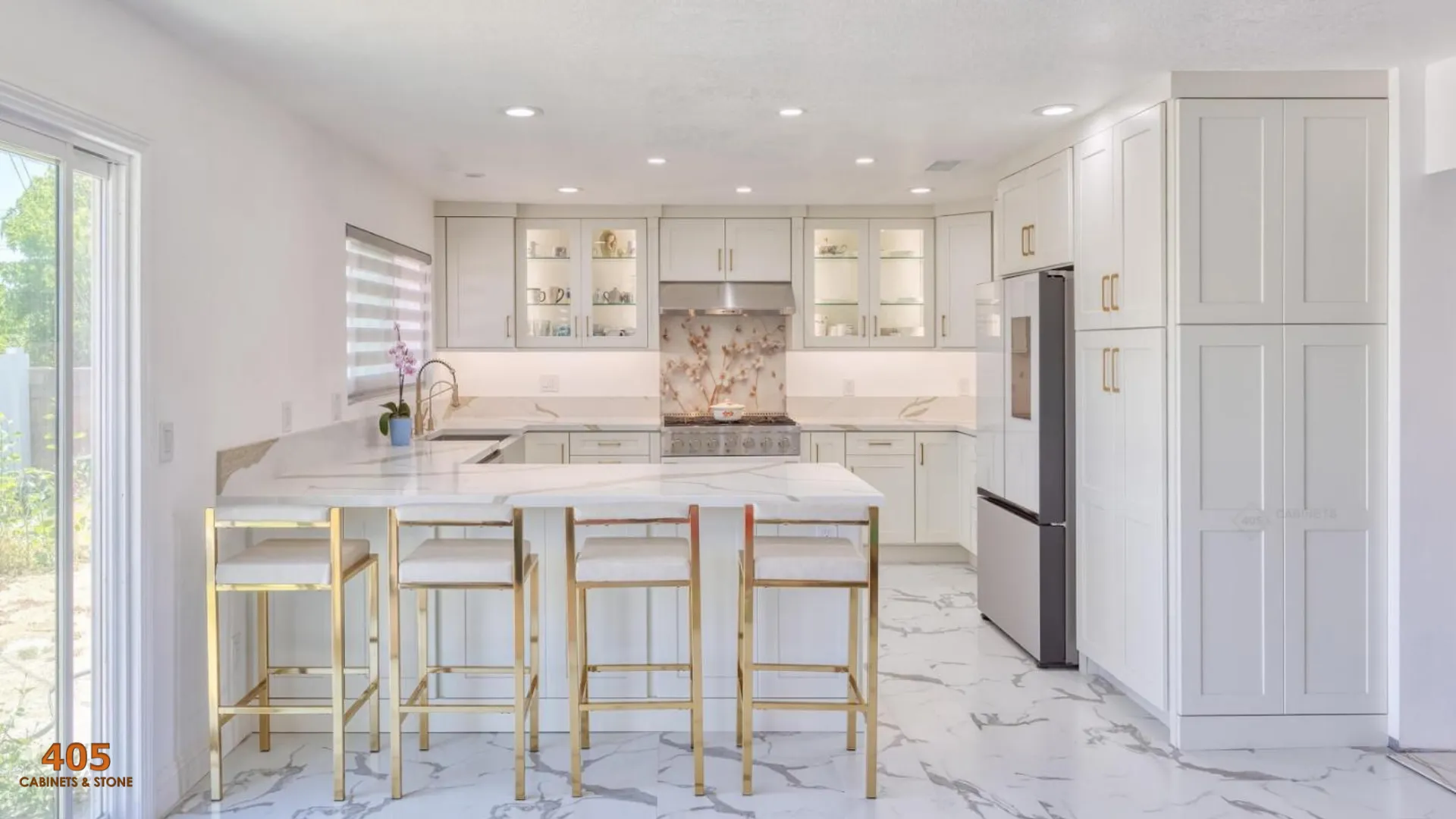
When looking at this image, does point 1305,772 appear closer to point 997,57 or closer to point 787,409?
point 997,57

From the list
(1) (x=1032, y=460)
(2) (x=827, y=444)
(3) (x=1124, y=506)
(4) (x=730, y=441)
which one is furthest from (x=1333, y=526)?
(4) (x=730, y=441)

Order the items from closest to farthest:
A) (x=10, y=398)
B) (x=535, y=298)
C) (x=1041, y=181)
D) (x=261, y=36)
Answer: (x=10, y=398), (x=261, y=36), (x=1041, y=181), (x=535, y=298)

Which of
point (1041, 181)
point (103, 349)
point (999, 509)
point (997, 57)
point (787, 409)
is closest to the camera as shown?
point (103, 349)

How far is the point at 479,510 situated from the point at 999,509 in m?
2.70

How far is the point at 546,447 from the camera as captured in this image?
5984 mm

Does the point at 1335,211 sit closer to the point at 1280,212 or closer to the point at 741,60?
the point at 1280,212

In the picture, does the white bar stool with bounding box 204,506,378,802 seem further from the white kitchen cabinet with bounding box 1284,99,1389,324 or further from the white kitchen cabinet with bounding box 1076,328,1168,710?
the white kitchen cabinet with bounding box 1284,99,1389,324

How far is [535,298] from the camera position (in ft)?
20.6

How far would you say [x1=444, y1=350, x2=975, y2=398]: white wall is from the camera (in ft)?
21.6

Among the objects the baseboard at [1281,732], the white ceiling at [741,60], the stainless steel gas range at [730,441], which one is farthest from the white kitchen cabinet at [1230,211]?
the stainless steel gas range at [730,441]

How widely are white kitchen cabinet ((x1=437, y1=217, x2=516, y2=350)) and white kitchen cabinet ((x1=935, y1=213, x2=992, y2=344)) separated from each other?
2.81 m

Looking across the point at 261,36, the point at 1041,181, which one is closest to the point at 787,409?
the point at 1041,181

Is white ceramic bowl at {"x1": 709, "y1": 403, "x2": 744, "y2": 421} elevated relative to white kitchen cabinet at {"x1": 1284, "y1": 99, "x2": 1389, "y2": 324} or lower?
lower

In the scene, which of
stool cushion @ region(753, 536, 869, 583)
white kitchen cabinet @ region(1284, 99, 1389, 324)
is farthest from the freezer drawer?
stool cushion @ region(753, 536, 869, 583)
